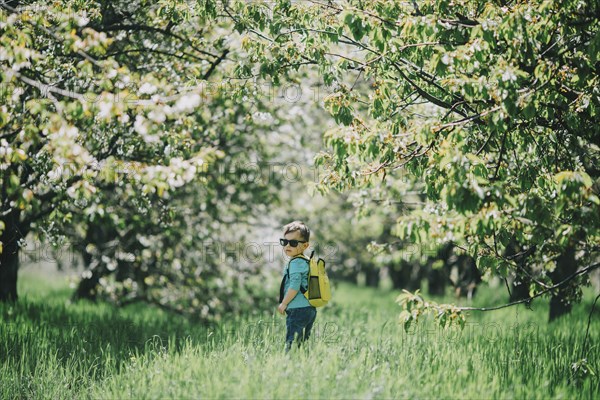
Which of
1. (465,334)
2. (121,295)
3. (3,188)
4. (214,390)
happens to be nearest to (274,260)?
(121,295)

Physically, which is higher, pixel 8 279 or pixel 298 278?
pixel 298 278

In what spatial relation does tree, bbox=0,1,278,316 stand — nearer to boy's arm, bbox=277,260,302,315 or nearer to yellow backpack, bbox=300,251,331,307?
boy's arm, bbox=277,260,302,315

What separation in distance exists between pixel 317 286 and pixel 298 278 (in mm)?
234

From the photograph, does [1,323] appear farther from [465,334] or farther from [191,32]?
[465,334]

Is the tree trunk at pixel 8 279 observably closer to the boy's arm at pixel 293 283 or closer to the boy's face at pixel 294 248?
the boy's face at pixel 294 248

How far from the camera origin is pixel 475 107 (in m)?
5.55

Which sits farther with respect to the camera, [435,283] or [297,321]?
[435,283]

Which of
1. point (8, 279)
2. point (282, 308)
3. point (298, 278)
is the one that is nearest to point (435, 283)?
point (298, 278)

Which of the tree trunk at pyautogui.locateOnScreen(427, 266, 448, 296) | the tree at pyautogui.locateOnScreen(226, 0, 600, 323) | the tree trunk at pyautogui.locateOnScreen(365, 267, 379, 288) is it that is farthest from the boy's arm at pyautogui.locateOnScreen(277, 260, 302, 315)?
the tree trunk at pyautogui.locateOnScreen(365, 267, 379, 288)

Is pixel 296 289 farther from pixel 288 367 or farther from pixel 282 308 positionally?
pixel 288 367

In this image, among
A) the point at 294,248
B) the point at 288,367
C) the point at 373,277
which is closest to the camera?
the point at 288,367

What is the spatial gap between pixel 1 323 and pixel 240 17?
203 inches

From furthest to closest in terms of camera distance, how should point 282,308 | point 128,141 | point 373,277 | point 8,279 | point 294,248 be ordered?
point 373,277
point 8,279
point 128,141
point 294,248
point 282,308

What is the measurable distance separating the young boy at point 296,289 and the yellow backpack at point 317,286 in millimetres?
52
